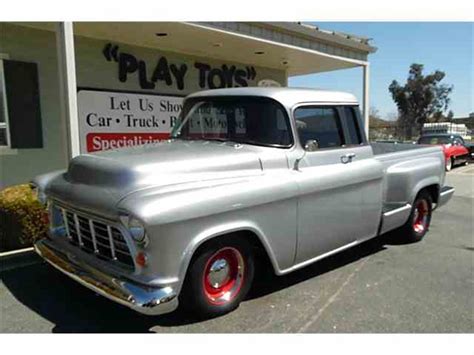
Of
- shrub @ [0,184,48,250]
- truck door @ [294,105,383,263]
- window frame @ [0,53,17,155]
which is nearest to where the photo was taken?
truck door @ [294,105,383,263]

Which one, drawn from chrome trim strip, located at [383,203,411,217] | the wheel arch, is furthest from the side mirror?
chrome trim strip, located at [383,203,411,217]

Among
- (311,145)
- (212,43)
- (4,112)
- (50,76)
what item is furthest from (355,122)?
(4,112)

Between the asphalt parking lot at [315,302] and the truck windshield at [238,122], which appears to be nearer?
the asphalt parking lot at [315,302]

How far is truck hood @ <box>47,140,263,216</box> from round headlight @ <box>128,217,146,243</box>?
0.25 m

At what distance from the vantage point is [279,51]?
964 cm

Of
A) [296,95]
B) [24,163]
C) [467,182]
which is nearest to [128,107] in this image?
[24,163]

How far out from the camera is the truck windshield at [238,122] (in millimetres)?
3932

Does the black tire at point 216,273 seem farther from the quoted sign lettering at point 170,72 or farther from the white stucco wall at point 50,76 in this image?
the quoted sign lettering at point 170,72

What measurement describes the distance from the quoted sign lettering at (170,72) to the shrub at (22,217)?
184 inches

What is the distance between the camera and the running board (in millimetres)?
4918

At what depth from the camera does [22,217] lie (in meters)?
4.80

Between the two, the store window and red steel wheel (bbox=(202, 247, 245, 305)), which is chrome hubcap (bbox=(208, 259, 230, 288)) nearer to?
red steel wheel (bbox=(202, 247, 245, 305))

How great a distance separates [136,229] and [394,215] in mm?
3329

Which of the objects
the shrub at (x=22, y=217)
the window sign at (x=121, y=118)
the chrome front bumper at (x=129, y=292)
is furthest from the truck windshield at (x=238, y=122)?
the window sign at (x=121, y=118)
